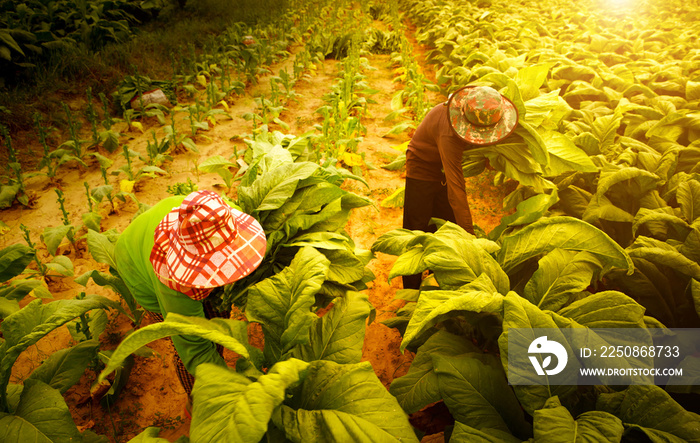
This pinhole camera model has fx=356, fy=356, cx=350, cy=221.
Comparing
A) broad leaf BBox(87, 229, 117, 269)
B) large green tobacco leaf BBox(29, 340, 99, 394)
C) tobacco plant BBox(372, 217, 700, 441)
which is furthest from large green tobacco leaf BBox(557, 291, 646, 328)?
broad leaf BBox(87, 229, 117, 269)

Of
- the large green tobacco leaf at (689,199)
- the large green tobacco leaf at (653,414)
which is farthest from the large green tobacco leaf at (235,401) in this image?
the large green tobacco leaf at (689,199)

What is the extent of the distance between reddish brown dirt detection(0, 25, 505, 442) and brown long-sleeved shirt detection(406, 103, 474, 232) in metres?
0.91

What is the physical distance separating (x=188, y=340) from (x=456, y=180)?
211 centimetres

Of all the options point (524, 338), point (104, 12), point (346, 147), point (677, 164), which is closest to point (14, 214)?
point (346, 147)

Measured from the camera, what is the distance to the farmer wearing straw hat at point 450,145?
8.41 feet

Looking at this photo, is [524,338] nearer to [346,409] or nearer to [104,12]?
[346,409]

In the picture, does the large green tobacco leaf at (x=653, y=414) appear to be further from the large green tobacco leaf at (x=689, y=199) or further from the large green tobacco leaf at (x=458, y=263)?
the large green tobacco leaf at (x=689, y=199)

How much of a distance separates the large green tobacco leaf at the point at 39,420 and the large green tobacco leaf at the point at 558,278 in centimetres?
A: 237

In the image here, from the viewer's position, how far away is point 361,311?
191 cm

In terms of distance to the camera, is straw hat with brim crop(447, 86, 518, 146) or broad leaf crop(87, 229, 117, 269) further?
broad leaf crop(87, 229, 117, 269)

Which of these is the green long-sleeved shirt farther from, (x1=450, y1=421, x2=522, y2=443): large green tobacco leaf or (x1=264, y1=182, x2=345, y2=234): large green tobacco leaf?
(x1=450, y1=421, x2=522, y2=443): large green tobacco leaf

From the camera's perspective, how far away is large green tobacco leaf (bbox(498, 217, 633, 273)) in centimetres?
181

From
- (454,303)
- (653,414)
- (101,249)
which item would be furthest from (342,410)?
(101,249)

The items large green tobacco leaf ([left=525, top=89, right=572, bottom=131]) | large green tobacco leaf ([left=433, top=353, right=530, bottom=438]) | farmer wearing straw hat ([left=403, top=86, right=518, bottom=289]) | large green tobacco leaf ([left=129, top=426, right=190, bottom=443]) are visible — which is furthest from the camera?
large green tobacco leaf ([left=525, top=89, right=572, bottom=131])
